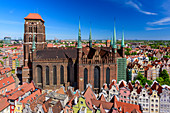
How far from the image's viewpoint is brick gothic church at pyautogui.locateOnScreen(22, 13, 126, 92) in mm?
54125

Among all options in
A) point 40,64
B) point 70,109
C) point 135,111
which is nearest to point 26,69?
point 40,64

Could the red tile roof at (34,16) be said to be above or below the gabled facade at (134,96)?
above

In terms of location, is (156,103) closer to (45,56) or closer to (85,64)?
(85,64)

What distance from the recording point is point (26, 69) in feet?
207

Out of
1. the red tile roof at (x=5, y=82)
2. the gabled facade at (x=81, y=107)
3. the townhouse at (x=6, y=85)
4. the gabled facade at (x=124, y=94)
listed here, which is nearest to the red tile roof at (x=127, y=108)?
the gabled facade at (x=124, y=94)

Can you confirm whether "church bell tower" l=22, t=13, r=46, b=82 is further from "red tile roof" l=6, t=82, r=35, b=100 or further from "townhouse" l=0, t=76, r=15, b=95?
"red tile roof" l=6, t=82, r=35, b=100

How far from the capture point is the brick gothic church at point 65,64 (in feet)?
178

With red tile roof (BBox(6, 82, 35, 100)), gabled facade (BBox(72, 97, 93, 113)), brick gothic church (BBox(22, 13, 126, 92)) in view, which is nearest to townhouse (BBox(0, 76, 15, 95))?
brick gothic church (BBox(22, 13, 126, 92))

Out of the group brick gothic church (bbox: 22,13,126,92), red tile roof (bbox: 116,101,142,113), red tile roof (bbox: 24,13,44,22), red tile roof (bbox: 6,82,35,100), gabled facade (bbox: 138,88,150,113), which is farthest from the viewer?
red tile roof (bbox: 24,13,44,22)

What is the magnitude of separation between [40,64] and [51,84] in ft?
30.6

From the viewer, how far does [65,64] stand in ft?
193

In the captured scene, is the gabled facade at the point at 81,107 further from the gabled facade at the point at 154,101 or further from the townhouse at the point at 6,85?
the townhouse at the point at 6,85

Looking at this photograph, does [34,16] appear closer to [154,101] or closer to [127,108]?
[127,108]

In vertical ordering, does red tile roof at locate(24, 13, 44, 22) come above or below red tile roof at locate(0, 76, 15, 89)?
above
